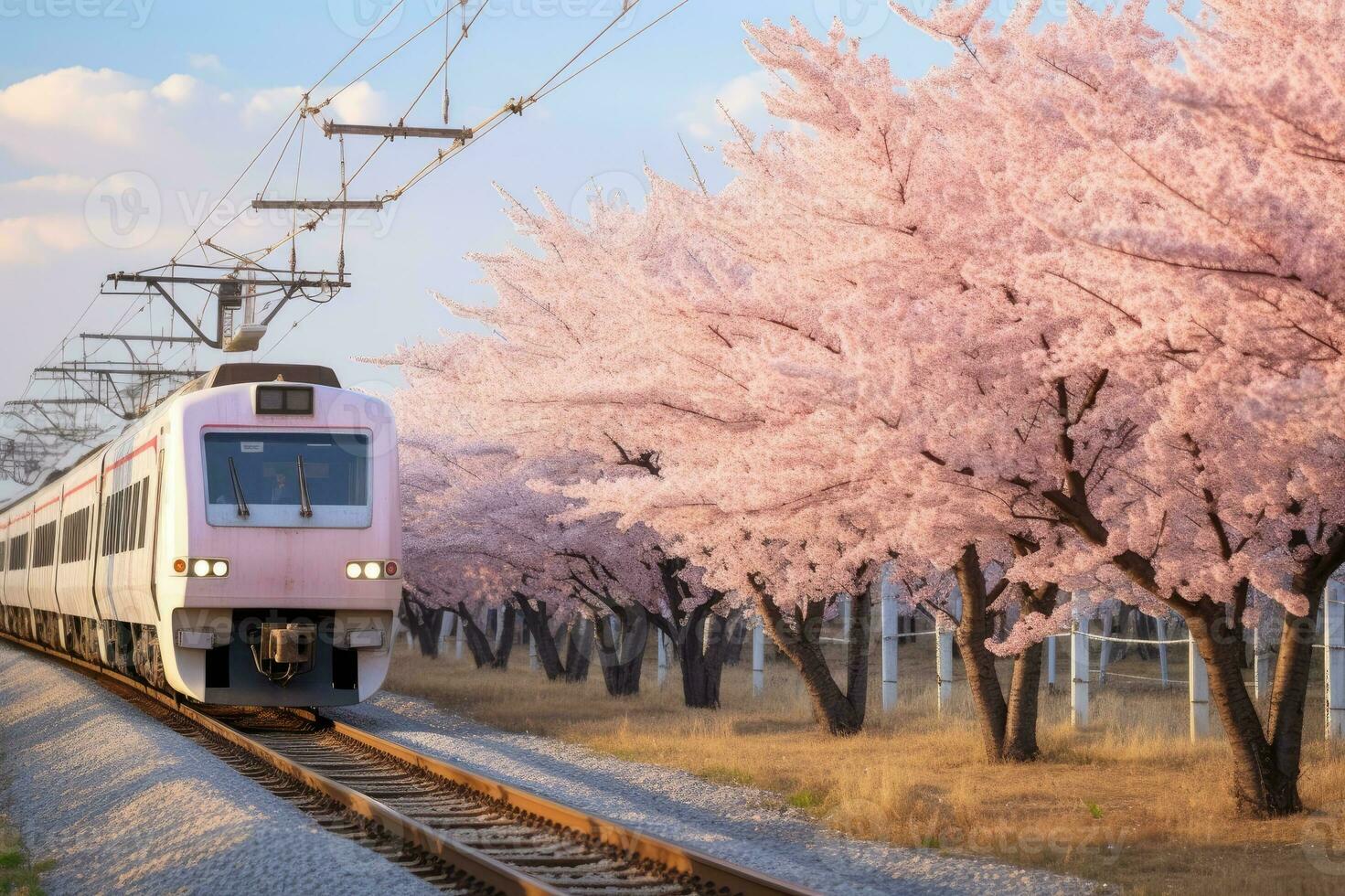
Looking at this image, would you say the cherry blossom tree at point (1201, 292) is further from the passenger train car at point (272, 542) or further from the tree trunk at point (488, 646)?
the tree trunk at point (488, 646)

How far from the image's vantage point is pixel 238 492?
13.5 m

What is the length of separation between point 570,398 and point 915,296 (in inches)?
134

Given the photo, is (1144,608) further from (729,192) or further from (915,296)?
(729,192)

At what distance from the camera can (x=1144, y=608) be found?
11.5m

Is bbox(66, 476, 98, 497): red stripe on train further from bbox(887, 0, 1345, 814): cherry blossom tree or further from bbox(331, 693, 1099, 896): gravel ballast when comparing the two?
bbox(887, 0, 1345, 814): cherry blossom tree

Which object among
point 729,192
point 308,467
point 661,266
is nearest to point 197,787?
point 308,467

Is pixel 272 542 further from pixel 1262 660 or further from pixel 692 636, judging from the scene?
pixel 1262 660

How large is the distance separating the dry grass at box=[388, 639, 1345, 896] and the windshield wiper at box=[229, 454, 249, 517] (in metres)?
4.47

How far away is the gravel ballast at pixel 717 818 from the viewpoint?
7.88 m

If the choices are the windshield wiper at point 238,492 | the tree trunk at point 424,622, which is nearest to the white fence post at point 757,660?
the tree trunk at point 424,622

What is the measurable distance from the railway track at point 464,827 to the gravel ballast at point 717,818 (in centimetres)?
69

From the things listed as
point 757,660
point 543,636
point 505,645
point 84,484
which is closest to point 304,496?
point 84,484

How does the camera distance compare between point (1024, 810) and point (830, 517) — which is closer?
point (1024, 810)

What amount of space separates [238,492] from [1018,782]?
24.8ft
